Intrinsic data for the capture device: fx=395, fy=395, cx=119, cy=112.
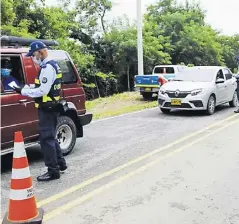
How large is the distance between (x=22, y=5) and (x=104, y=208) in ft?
48.7

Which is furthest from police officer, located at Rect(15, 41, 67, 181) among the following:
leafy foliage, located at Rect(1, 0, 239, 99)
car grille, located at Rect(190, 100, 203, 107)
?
leafy foliage, located at Rect(1, 0, 239, 99)

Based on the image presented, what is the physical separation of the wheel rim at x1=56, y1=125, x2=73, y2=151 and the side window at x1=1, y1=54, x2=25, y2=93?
3.58 feet

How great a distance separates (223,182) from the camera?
5145 millimetres

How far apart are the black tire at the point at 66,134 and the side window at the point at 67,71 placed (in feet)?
2.23

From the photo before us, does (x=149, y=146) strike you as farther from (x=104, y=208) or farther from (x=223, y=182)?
(x=104, y=208)

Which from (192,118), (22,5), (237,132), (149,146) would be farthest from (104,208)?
(22,5)

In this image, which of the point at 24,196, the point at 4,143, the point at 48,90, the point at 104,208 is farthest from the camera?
the point at 4,143

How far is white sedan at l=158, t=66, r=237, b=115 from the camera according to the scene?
1147cm

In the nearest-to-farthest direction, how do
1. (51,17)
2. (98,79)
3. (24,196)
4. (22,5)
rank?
(24,196)
(22,5)
(51,17)
(98,79)

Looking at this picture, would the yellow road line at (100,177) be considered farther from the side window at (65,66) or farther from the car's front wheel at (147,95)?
the car's front wheel at (147,95)

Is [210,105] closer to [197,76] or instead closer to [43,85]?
[197,76]

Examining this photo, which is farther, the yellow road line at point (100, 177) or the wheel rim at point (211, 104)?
the wheel rim at point (211, 104)

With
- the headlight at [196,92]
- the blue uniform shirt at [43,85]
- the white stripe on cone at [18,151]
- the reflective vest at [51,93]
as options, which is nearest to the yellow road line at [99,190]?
the white stripe on cone at [18,151]

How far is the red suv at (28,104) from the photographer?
218 inches
